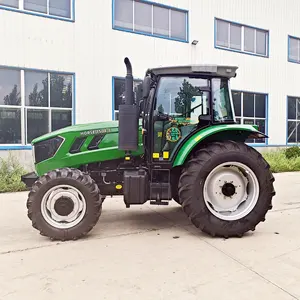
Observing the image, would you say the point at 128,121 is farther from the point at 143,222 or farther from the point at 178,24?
the point at 178,24

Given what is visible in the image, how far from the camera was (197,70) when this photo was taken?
4.16 meters

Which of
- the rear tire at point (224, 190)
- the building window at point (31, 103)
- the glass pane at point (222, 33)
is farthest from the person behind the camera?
the glass pane at point (222, 33)

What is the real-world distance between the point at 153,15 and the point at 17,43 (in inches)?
189

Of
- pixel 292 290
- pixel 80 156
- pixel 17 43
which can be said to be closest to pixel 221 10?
pixel 17 43

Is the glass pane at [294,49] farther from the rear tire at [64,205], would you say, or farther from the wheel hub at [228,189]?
the rear tire at [64,205]

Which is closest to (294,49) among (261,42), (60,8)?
(261,42)

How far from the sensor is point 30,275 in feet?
9.94

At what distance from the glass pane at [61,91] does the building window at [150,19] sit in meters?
2.55

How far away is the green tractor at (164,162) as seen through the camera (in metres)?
3.93

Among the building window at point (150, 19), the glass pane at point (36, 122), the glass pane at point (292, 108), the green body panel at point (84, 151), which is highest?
the building window at point (150, 19)

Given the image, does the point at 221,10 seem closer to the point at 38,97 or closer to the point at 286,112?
the point at 286,112

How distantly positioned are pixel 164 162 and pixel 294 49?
1350cm

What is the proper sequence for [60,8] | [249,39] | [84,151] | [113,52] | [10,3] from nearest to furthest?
[84,151], [10,3], [60,8], [113,52], [249,39]

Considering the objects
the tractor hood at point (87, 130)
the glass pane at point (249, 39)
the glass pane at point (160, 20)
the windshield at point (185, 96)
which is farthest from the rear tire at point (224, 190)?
the glass pane at point (249, 39)
